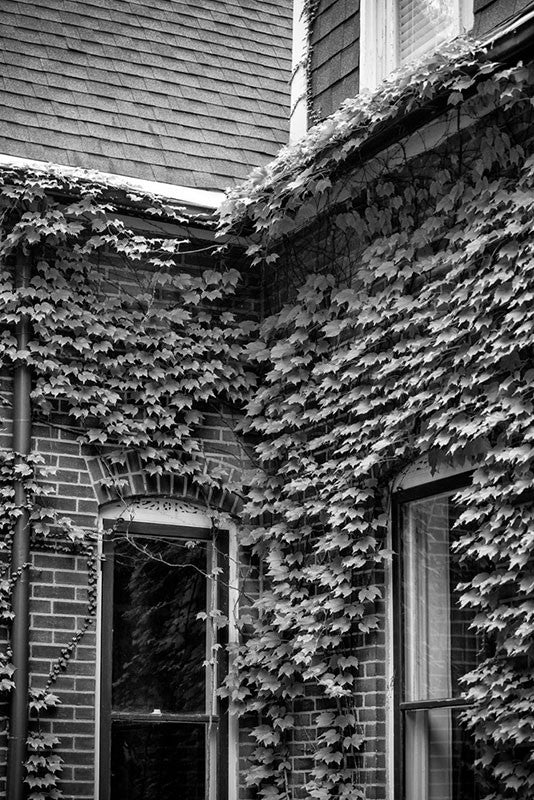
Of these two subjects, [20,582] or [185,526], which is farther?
[185,526]

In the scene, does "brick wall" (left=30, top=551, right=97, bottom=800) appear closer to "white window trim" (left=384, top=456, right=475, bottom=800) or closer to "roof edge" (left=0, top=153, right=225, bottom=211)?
"white window trim" (left=384, top=456, right=475, bottom=800)

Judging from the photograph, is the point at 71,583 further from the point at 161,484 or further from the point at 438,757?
the point at 438,757

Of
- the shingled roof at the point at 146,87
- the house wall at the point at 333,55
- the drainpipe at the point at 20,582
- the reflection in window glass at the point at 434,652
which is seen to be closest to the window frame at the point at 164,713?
the drainpipe at the point at 20,582

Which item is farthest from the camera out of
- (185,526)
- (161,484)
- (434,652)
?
(185,526)

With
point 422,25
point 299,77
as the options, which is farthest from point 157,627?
point 422,25

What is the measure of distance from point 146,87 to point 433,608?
4.07 metres

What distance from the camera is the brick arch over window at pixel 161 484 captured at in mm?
7949

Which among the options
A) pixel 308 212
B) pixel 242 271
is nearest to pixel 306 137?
pixel 308 212

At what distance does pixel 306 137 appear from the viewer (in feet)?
23.9

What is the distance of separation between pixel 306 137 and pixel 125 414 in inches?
77.6

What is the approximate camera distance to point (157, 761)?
25.4 ft

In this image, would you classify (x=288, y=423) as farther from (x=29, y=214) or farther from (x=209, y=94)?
(x=209, y=94)

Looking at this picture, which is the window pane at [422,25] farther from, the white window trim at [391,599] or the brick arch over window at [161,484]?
the brick arch over window at [161,484]

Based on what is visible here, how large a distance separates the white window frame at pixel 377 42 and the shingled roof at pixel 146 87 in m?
1.38
